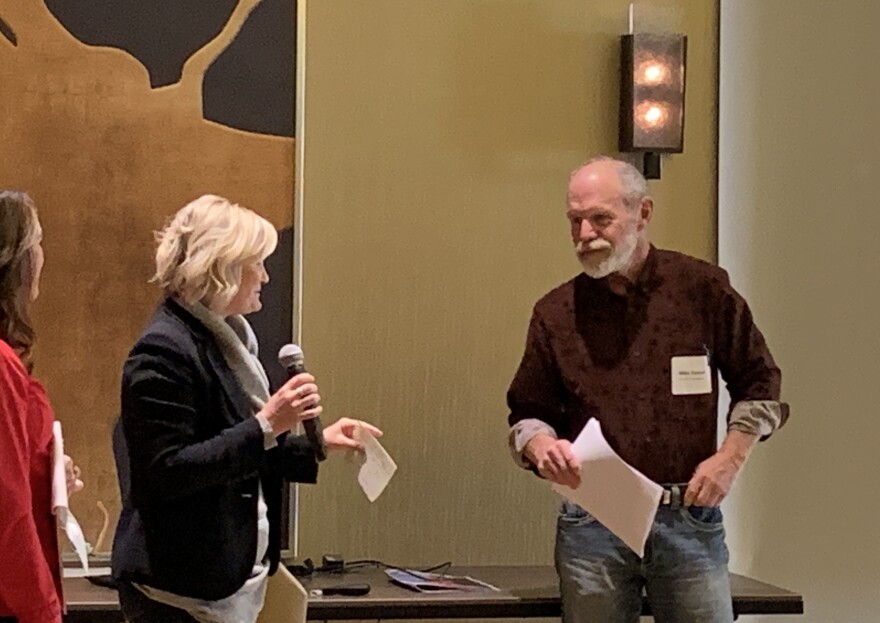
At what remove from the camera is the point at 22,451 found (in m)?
2.02

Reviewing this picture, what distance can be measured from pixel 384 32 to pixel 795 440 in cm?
168

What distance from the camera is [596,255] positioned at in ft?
9.17

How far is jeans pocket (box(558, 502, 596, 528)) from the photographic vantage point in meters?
2.74

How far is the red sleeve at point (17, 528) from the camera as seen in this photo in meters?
1.97

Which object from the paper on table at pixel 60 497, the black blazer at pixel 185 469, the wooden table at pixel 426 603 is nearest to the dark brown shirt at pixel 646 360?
the wooden table at pixel 426 603

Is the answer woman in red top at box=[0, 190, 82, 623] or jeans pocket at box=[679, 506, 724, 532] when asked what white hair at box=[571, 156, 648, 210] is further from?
woman in red top at box=[0, 190, 82, 623]

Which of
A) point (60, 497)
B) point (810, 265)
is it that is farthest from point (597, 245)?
point (60, 497)

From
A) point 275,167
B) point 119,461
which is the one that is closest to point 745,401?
point 275,167

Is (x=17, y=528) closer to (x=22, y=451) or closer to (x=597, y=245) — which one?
(x=22, y=451)

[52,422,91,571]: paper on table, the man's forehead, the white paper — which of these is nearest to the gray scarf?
the white paper

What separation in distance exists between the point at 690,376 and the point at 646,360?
4.3 inches

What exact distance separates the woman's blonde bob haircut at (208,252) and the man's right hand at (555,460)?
2.56 feet

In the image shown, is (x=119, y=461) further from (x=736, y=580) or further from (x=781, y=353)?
(x=781, y=353)

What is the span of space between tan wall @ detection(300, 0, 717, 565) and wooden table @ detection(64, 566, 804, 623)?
0.38m
